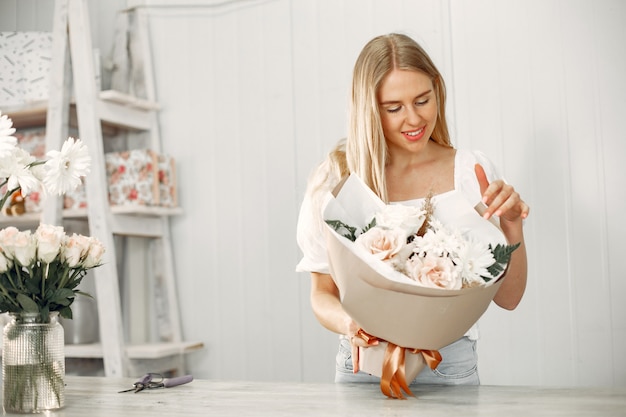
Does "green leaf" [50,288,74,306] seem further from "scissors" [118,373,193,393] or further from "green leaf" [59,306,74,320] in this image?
"scissors" [118,373,193,393]

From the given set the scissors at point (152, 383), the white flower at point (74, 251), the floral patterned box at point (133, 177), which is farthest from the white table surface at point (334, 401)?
the floral patterned box at point (133, 177)

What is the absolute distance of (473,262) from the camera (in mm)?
1148

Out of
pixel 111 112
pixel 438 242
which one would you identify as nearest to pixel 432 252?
pixel 438 242

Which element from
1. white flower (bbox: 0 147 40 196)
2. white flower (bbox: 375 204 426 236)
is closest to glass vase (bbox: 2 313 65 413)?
white flower (bbox: 0 147 40 196)

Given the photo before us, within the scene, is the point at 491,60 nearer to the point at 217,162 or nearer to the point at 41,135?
the point at 217,162

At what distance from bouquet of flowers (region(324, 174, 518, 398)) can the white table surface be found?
81 millimetres

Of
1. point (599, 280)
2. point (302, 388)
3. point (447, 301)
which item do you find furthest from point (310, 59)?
point (447, 301)

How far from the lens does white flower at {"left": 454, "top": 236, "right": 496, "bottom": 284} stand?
1.14 meters

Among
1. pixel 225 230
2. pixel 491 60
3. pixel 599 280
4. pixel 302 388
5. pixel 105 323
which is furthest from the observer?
pixel 225 230

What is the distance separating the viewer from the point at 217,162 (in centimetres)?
326

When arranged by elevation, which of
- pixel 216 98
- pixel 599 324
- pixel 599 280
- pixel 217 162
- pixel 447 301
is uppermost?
pixel 216 98

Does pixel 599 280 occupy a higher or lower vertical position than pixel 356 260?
lower

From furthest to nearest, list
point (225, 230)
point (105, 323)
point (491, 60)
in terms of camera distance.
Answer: point (225, 230) → point (105, 323) → point (491, 60)

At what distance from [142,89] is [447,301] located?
8.22 feet
